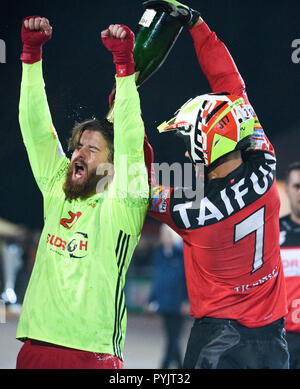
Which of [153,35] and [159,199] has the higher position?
[153,35]

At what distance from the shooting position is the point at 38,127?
8.24 feet

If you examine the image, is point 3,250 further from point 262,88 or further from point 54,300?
point 54,300

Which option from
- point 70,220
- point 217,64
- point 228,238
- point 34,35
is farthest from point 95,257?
point 217,64

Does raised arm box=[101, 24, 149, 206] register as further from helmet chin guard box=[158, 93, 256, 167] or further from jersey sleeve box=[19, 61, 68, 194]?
jersey sleeve box=[19, 61, 68, 194]

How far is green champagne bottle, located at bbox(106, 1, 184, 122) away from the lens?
8.48 ft

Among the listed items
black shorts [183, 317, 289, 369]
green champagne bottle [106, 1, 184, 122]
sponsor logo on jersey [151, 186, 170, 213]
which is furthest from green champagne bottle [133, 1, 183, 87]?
black shorts [183, 317, 289, 369]

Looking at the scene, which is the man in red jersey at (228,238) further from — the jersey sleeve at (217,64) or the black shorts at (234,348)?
the jersey sleeve at (217,64)

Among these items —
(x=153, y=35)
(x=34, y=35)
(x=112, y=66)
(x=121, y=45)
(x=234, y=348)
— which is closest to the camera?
(x=121, y=45)

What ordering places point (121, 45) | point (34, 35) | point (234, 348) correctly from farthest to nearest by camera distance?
point (34, 35) → point (234, 348) → point (121, 45)

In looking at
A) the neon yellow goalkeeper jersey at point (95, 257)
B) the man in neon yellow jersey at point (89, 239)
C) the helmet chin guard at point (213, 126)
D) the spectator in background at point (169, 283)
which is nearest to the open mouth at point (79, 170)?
the man in neon yellow jersey at point (89, 239)

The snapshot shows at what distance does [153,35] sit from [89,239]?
1008 mm

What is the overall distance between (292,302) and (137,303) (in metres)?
4.44

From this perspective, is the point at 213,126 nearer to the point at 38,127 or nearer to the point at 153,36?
the point at 153,36

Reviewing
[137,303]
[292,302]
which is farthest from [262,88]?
[137,303]
